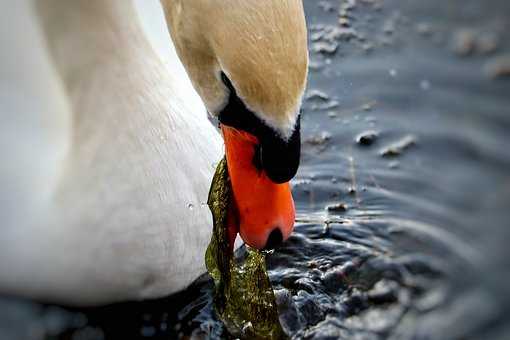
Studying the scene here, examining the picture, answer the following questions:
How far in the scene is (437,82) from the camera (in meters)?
4.91

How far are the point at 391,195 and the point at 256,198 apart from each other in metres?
1.30

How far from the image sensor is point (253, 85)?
9.23ft

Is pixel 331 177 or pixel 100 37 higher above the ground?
pixel 100 37

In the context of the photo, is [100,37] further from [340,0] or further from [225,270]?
[340,0]

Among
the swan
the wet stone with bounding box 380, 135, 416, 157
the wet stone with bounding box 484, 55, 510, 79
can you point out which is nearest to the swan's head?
the swan

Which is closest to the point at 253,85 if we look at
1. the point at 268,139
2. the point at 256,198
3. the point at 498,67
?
the point at 268,139

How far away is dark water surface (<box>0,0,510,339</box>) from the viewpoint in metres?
3.69

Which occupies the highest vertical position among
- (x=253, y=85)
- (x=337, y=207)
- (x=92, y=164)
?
(x=253, y=85)

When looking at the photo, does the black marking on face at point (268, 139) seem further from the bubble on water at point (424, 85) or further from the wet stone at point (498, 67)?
the wet stone at point (498, 67)

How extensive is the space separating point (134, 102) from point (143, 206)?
38cm

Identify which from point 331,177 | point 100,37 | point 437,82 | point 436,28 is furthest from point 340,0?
point 100,37

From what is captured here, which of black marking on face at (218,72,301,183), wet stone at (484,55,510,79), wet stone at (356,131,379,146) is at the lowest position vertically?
wet stone at (484,55,510,79)

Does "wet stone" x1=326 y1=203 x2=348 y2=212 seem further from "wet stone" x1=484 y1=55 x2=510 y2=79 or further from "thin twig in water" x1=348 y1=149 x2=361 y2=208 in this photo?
"wet stone" x1=484 y1=55 x2=510 y2=79

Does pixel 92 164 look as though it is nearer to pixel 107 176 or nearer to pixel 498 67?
pixel 107 176
